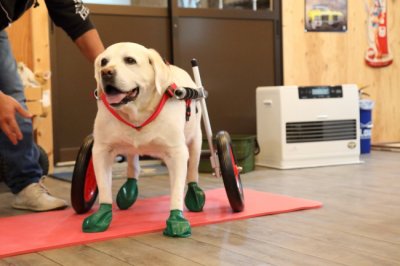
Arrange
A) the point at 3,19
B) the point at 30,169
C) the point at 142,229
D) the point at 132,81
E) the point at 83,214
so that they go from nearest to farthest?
the point at 132,81 → the point at 142,229 → the point at 3,19 → the point at 83,214 → the point at 30,169

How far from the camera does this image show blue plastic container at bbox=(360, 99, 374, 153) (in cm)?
383

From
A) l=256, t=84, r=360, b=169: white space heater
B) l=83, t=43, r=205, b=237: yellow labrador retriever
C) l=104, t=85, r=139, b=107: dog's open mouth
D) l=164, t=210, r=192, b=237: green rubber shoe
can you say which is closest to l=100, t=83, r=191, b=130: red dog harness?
l=83, t=43, r=205, b=237: yellow labrador retriever

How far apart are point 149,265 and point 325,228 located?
0.62 m

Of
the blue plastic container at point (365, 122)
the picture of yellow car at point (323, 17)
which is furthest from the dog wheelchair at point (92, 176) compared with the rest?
the picture of yellow car at point (323, 17)

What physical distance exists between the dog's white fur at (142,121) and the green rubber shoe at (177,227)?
3 cm

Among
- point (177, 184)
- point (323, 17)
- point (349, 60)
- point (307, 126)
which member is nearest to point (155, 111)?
point (177, 184)

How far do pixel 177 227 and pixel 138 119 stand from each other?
1.12 feet

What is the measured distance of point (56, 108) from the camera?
348 centimetres

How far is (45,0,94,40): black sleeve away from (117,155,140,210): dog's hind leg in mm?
490

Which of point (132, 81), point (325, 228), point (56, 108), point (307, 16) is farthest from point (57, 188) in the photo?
point (307, 16)

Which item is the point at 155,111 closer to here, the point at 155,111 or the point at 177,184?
the point at 155,111

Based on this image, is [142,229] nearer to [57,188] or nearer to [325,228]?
[325,228]

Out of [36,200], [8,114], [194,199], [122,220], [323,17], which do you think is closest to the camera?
[8,114]

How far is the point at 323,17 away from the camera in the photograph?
419cm
